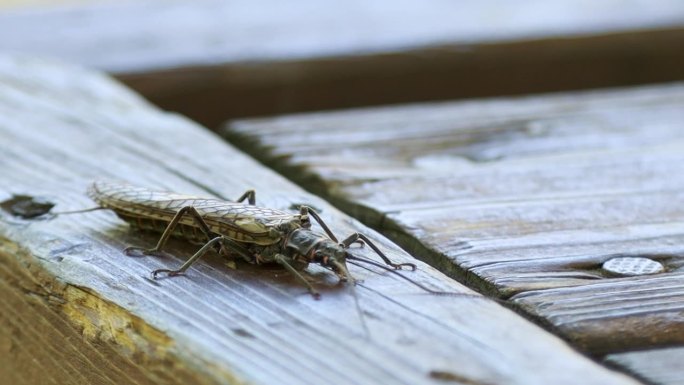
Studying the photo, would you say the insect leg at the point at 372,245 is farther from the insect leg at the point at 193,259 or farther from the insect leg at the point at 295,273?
the insect leg at the point at 193,259

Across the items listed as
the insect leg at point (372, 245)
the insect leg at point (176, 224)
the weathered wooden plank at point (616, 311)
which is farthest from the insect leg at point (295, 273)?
the weathered wooden plank at point (616, 311)

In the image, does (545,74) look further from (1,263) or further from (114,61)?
(1,263)

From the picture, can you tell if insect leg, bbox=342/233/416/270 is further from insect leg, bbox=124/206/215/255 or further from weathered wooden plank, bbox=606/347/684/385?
weathered wooden plank, bbox=606/347/684/385

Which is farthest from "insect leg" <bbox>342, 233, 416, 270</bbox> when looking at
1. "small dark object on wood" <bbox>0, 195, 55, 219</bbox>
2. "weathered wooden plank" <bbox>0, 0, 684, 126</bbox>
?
"weathered wooden plank" <bbox>0, 0, 684, 126</bbox>

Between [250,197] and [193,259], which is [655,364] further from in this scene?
[250,197]

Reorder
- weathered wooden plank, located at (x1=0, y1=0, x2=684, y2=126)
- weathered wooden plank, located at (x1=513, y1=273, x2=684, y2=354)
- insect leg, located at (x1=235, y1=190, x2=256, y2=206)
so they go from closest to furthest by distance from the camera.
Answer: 1. weathered wooden plank, located at (x1=513, y1=273, x2=684, y2=354)
2. insect leg, located at (x1=235, y1=190, x2=256, y2=206)
3. weathered wooden plank, located at (x1=0, y1=0, x2=684, y2=126)
